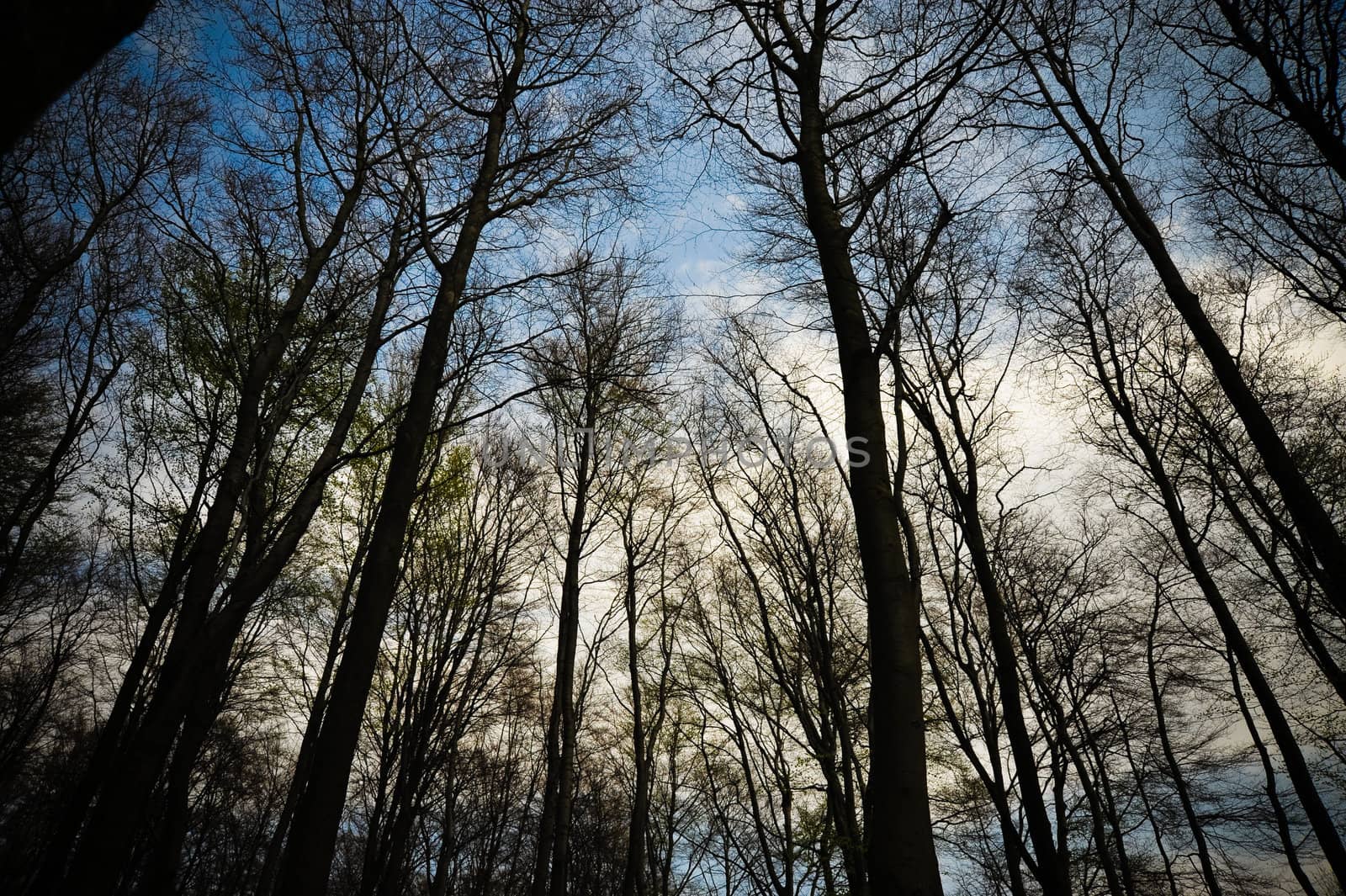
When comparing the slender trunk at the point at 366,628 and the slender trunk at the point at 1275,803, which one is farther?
the slender trunk at the point at 1275,803

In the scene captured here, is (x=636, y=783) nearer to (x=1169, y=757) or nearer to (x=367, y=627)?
(x=367, y=627)

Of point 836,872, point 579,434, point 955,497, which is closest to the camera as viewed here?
point 955,497

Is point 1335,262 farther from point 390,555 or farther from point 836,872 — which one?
point 390,555

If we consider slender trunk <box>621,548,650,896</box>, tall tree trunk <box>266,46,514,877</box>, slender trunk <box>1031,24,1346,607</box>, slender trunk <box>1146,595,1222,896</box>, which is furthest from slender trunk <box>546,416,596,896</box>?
slender trunk <box>1146,595,1222,896</box>

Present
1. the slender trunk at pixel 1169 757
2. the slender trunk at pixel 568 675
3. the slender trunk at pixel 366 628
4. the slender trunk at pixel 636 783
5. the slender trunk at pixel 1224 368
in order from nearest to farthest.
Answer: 1. the slender trunk at pixel 366 628
2. the slender trunk at pixel 1224 368
3. the slender trunk at pixel 568 675
4. the slender trunk at pixel 636 783
5. the slender trunk at pixel 1169 757

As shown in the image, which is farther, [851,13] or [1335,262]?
[1335,262]

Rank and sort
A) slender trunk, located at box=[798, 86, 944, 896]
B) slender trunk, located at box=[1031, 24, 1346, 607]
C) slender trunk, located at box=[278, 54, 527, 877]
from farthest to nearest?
1. slender trunk, located at box=[1031, 24, 1346, 607]
2. slender trunk, located at box=[278, 54, 527, 877]
3. slender trunk, located at box=[798, 86, 944, 896]

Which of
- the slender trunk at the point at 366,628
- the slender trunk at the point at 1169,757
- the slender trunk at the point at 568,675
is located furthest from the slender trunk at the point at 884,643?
the slender trunk at the point at 1169,757

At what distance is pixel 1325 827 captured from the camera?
862cm

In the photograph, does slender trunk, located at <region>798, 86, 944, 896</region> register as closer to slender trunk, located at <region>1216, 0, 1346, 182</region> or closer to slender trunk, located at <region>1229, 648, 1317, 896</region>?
slender trunk, located at <region>1216, 0, 1346, 182</region>

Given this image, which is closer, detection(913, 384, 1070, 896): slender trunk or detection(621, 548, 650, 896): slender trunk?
detection(913, 384, 1070, 896): slender trunk

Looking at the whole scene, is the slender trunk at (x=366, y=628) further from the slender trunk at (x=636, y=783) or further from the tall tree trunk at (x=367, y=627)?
the slender trunk at (x=636, y=783)

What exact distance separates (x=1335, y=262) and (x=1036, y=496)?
18.6 feet

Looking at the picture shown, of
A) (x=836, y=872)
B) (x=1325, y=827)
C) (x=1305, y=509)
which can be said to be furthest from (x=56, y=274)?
(x=1325, y=827)
